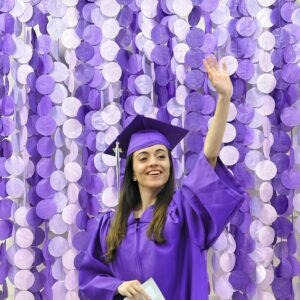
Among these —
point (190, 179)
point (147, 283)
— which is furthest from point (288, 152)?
point (147, 283)

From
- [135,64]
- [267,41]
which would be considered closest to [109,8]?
[135,64]

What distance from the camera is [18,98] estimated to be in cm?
266

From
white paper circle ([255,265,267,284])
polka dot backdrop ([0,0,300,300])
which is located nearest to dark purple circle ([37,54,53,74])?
polka dot backdrop ([0,0,300,300])

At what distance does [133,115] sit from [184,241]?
2.46ft

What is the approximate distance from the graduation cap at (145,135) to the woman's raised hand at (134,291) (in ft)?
1.65

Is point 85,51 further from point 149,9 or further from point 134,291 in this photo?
point 134,291

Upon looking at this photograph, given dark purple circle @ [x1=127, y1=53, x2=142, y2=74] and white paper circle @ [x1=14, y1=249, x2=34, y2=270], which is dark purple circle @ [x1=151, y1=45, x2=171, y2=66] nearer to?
dark purple circle @ [x1=127, y1=53, x2=142, y2=74]

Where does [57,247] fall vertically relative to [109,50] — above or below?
below

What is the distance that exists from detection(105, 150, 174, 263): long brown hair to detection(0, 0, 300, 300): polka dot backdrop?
13.8 inches

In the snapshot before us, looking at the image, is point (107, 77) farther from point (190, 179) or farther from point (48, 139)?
point (190, 179)

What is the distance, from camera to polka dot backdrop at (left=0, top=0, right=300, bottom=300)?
100 inches

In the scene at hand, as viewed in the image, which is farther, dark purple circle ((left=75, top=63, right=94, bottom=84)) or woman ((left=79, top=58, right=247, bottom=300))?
dark purple circle ((left=75, top=63, right=94, bottom=84))

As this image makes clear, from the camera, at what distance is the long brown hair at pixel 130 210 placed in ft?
6.69

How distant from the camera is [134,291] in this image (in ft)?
6.41
